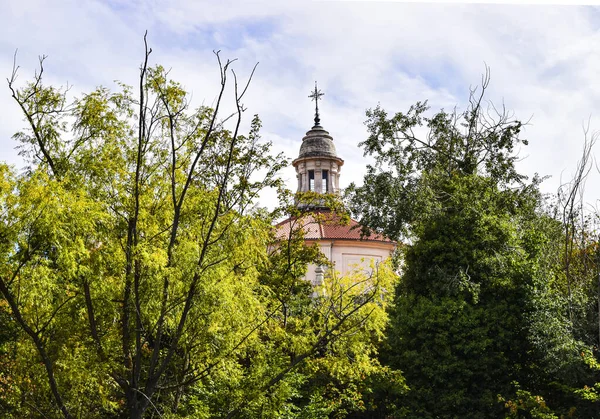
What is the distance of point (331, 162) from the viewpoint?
3541 cm

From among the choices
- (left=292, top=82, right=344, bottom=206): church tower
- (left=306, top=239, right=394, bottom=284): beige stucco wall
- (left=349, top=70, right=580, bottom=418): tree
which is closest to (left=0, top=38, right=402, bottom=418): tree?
(left=349, top=70, right=580, bottom=418): tree

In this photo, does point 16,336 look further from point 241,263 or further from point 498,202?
point 498,202

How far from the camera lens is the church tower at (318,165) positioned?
35.1m

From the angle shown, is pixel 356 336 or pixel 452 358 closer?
pixel 356 336

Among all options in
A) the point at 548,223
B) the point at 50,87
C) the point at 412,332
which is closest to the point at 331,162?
the point at 548,223

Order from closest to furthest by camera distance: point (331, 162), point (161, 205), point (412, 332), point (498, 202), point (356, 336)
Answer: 1. point (161, 205)
2. point (356, 336)
3. point (412, 332)
4. point (498, 202)
5. point (331, 162)

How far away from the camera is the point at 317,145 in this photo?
3559cm

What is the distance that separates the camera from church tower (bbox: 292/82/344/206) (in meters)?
35.1

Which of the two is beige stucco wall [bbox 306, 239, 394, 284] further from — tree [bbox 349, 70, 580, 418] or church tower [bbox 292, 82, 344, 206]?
tree [bbox 349, 70, 580, 418]

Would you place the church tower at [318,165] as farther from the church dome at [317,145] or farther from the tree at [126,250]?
the tree at [126,250]

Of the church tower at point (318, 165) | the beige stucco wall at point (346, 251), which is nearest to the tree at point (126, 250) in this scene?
the beige stucco wall at point (346, 251)

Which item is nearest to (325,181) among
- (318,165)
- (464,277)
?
(318,165)

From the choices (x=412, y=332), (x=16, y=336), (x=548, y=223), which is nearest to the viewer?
(x=16, y=336)

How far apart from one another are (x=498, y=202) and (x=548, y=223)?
3.21 meters
